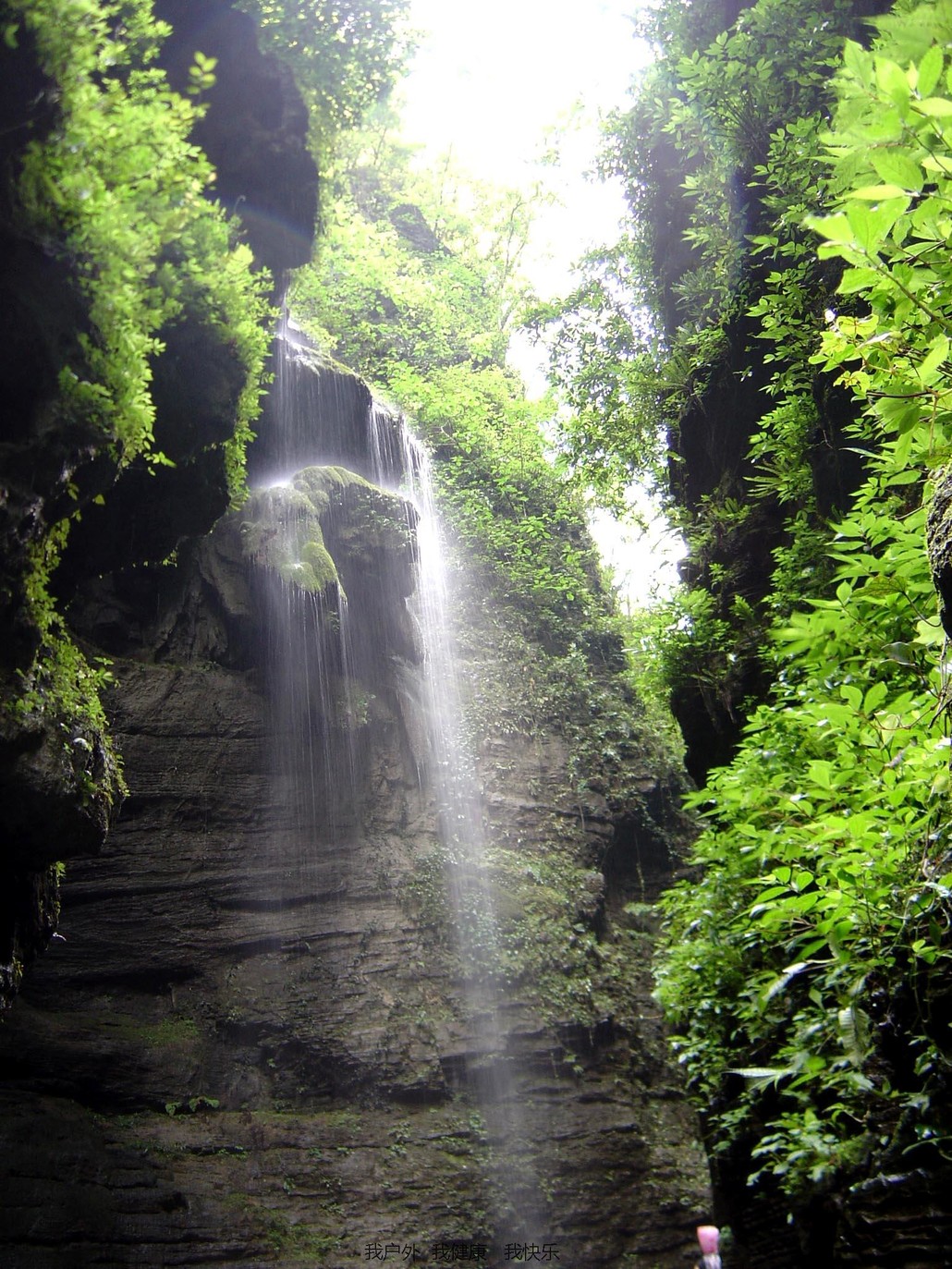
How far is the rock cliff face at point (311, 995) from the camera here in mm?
8680

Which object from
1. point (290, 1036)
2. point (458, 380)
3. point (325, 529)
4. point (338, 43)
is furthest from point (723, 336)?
point (458, 380)

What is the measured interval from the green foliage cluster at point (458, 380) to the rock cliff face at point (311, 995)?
5.37 metres

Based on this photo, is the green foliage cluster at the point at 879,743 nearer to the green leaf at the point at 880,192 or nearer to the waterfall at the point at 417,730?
the green leaf at the point at 880,192

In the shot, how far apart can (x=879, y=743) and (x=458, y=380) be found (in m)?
18.8

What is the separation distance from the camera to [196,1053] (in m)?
9.72

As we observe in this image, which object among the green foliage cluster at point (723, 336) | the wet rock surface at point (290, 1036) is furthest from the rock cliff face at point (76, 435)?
the wet rock surface at point (290, 1036)

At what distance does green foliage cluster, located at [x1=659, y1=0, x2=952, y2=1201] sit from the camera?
6.17ft

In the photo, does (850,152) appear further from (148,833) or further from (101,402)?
(148,833)

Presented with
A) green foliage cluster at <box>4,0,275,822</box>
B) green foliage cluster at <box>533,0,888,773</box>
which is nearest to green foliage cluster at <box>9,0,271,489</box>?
green foliage cluster at <box>4,0,275,822</box>

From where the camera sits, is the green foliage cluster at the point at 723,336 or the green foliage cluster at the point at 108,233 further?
the green foliage cluster at the point at 723,336

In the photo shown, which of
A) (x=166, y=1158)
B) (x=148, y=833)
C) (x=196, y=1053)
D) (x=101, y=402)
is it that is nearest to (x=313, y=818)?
(x=148, y=833)

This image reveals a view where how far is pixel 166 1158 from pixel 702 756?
692 centimetres

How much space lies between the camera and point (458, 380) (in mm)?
20281

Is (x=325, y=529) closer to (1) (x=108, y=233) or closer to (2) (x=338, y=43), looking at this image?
(2) (x=338, y=43)
